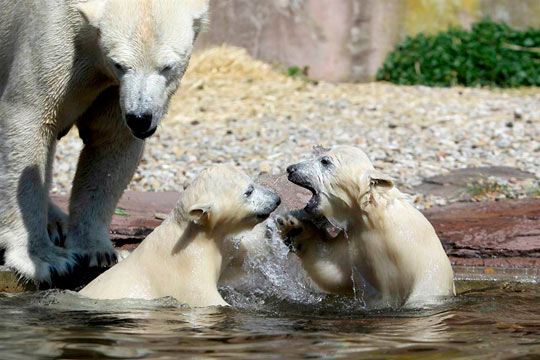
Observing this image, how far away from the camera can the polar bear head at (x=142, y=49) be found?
3.87 m

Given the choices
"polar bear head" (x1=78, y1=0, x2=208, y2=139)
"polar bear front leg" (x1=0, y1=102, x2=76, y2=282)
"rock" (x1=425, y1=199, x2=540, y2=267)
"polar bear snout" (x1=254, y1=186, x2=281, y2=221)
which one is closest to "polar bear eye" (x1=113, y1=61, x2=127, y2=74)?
"polar bear head" (x1=78, y1=0, x2=208, y2=139)

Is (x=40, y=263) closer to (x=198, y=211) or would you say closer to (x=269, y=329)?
(x=198, y=211)

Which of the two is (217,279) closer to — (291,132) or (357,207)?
(357,207)

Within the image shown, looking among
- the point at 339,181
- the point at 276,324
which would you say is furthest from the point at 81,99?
the point at 276,324

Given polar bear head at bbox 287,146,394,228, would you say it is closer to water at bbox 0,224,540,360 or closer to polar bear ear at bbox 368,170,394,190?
polar bear ear at bbox 368,170,394,190

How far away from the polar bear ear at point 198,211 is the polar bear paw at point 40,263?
876 millimetres

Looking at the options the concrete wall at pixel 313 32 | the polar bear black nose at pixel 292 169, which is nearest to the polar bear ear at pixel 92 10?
the polar bear black nose at pixel 292 169

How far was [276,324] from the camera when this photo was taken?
3.52 m

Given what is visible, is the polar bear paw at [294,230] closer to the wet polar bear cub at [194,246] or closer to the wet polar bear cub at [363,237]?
the wet polar bear cub at [363,237]

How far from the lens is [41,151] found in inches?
172

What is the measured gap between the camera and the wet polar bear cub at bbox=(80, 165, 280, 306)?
156 inches

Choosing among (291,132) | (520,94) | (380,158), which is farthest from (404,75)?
(380,158)

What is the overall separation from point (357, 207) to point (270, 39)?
730cm

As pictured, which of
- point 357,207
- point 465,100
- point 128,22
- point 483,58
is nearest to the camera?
point 128,22
